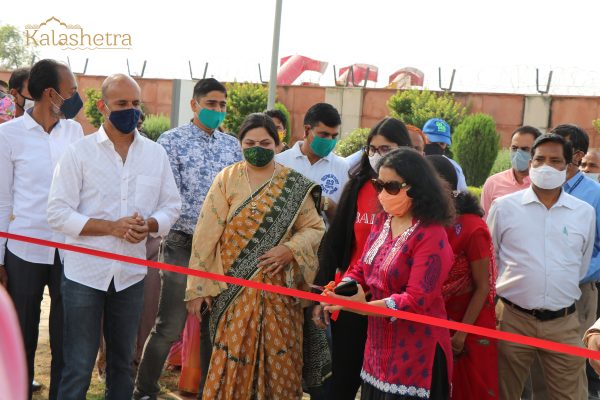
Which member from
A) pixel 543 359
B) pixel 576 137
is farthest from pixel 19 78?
pixel 543 359

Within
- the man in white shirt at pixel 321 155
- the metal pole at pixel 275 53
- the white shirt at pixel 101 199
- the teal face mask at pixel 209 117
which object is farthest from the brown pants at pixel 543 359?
the metal pole at pixel 275 53

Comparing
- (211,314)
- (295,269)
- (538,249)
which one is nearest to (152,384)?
(211,314)

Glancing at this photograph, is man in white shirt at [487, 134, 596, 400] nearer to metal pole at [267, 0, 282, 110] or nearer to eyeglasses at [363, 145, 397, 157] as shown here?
eyeglasses at [363, 145, 397, 157]

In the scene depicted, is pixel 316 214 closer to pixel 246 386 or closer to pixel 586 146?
pixel 246 386

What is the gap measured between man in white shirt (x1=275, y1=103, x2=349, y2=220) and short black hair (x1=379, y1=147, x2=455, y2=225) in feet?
5.61

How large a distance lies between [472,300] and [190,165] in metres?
2.11

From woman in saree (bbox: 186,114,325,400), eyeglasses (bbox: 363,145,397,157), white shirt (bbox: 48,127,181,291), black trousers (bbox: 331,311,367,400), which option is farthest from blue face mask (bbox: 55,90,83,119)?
black trousers (bbox: 331,311,367,400)

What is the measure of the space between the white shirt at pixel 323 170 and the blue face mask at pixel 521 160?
4.19 feet

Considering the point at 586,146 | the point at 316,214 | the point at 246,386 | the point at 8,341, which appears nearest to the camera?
the point at 8,341

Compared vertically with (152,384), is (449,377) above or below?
above

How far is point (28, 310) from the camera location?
4.59m

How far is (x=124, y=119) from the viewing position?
14.2 ft

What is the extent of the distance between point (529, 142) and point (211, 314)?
9.43ft

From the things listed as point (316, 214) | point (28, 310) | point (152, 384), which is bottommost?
point (152, 384)
